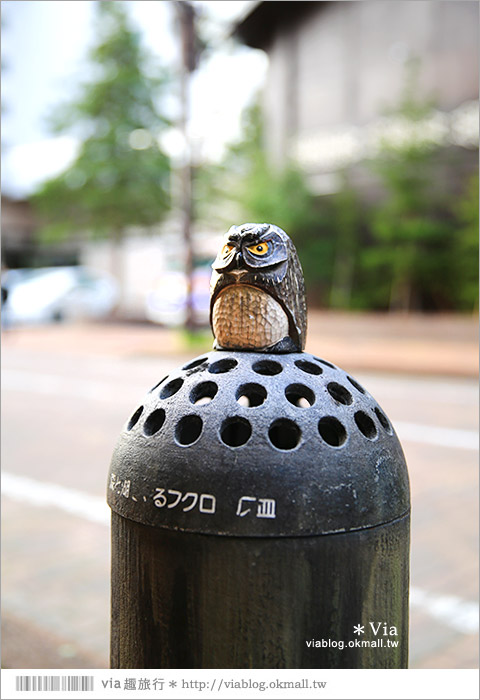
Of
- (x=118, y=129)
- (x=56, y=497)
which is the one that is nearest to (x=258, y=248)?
(x=56, y=497)

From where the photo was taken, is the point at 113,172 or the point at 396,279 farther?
the point at 113,172

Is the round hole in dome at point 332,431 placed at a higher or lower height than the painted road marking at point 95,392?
higher

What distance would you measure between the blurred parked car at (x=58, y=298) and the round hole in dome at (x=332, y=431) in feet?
66.3

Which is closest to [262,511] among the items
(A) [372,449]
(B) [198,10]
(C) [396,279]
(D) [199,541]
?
(D) [199,541]

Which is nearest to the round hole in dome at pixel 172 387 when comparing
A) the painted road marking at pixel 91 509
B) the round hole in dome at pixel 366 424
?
the round hole in dome at pixel 366 424

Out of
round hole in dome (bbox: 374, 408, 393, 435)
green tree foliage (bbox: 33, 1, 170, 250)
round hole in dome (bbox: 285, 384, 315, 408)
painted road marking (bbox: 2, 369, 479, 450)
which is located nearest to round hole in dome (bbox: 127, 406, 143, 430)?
round hole in dome (bbox: 285, 384, 315, 408)

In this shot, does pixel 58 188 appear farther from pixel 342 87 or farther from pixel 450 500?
pixel 450 500

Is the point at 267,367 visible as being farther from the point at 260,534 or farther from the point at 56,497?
the point at 56,497

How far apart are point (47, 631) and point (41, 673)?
1.71m

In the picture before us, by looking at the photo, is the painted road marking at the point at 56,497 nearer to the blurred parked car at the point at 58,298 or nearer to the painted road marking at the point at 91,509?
the painted road marking at the point at 91,509

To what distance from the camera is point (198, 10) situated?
45.6 ft

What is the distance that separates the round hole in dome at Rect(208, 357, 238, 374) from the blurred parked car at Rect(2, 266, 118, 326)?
20.1 metres

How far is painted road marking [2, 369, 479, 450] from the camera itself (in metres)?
7.44

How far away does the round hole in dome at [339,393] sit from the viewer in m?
2.05
